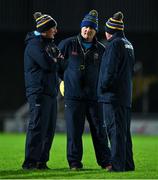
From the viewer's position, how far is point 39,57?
1055cm

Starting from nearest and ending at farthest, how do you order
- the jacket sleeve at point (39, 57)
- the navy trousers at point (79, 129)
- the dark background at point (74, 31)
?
the jacket sleeve at point (39, 57), the navy trousers at point (79, 129), the dark background at point (74, 31)

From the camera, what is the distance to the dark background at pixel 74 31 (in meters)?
23.3

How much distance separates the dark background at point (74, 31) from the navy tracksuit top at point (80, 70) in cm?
1185

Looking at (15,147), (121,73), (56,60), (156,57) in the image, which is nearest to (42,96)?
(56,60)

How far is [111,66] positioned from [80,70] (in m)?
0.81

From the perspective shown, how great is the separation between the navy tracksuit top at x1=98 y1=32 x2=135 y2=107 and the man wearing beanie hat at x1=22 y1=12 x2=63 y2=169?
2.57ft

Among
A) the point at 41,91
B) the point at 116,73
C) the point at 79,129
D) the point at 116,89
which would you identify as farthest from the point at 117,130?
Result: the point at 41,91

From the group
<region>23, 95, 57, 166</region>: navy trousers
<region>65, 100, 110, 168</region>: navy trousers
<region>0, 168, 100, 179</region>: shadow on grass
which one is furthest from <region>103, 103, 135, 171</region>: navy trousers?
<region>23, 95, 57, 166</region>: navy trousers

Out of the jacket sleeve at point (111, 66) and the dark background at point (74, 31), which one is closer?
the jacket sleeve at point (111, 66)

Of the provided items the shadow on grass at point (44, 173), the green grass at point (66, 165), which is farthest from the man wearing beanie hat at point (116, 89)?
the shadow on grass at point (44, 173)

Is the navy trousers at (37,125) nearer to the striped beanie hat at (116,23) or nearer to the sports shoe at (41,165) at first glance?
the sports shoe at (41,165)

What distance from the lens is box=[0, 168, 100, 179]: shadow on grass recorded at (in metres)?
9.82

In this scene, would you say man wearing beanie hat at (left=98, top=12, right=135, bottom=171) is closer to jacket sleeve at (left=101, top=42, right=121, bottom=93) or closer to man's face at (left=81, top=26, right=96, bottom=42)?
jacket sleeve at (left=101, top=42, right=121, bottom=93)

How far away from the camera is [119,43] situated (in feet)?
33.1
